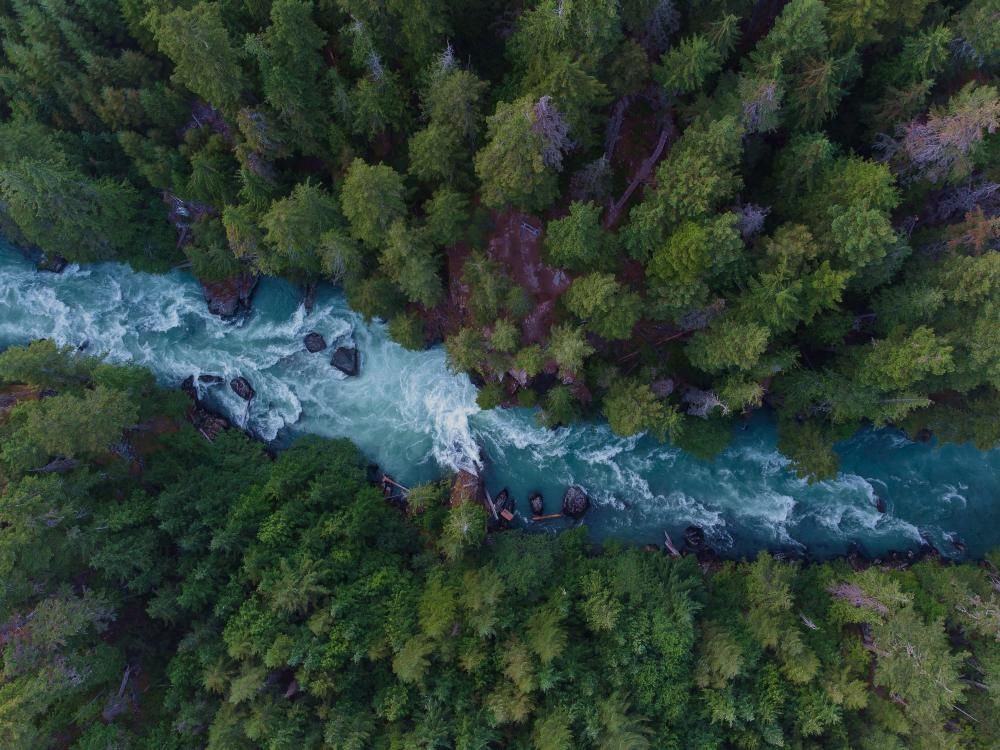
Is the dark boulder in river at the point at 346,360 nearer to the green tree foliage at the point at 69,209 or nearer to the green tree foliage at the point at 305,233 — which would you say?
the green tree foliage at the point at 305,233

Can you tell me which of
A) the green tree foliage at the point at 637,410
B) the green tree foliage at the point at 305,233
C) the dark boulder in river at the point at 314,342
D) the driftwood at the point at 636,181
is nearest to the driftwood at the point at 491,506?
the green tree foliage at the point at 637,410

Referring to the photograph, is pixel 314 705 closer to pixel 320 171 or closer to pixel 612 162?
pixel 320 171

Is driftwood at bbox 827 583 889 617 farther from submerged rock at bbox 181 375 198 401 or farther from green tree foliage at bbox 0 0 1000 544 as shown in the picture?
submerged rock at bbox 181 375 198 401

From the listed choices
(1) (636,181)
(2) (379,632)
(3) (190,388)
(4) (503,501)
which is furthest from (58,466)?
(1) (636,181)

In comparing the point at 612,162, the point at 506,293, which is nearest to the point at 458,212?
the point at 506,293

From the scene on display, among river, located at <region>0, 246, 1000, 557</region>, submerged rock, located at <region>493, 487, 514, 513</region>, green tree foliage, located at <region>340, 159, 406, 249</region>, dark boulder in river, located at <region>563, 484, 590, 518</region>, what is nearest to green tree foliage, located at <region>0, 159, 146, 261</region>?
river, located at <region>0, 246, 1000, 557</region>

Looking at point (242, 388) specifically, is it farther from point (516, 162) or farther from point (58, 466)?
point (516, 162)
